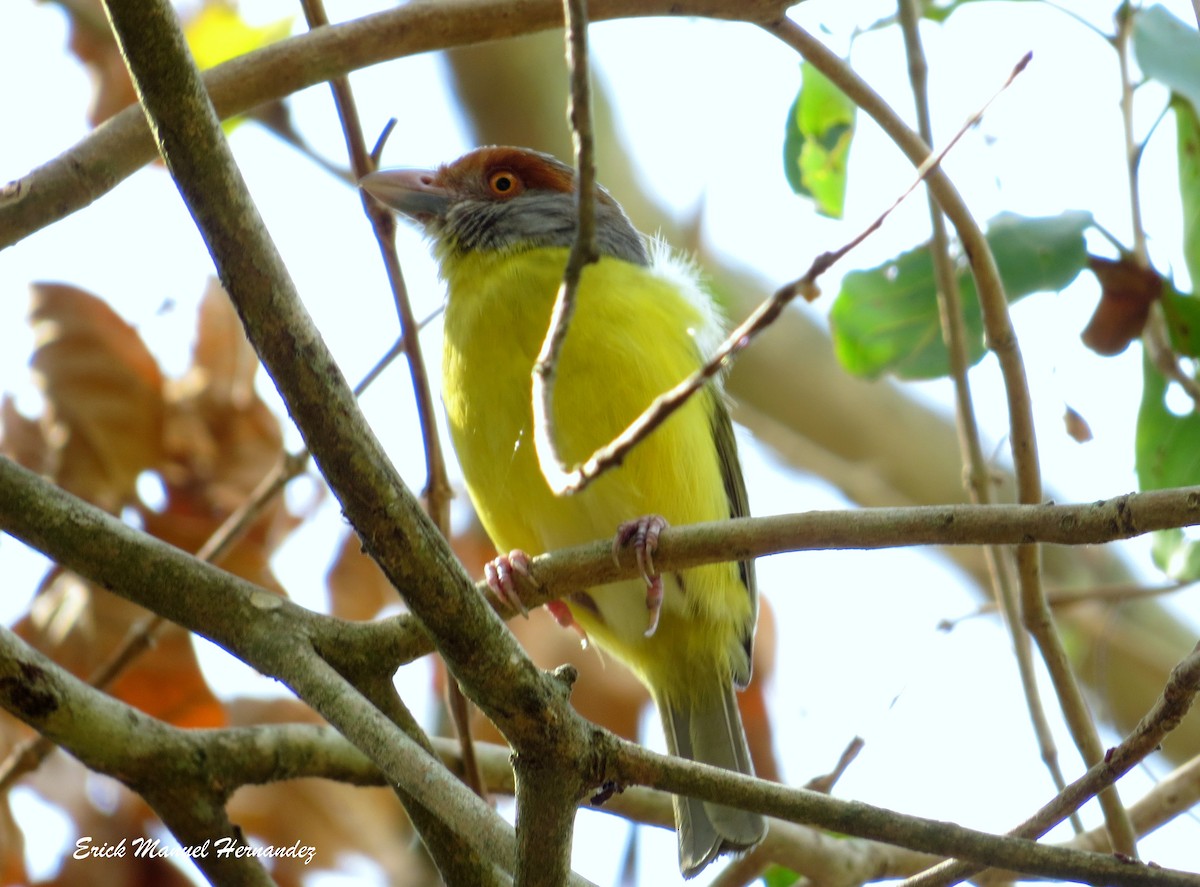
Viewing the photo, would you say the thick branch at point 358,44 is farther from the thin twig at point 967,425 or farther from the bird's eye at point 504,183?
the bird's eye at point 504,183

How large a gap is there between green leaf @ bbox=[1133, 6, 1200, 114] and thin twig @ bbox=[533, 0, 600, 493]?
200 cm

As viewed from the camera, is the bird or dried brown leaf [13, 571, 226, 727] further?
dried brown leaf [13, 571, 226, 727]

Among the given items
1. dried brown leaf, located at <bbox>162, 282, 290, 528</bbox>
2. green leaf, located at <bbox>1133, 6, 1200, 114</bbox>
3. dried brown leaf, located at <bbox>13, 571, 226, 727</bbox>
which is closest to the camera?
green leaf, located at <bbox>1133, 6, 1200, 114</bbox>

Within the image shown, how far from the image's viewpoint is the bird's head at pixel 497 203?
429cm

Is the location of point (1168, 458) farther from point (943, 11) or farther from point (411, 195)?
point (411, 195)

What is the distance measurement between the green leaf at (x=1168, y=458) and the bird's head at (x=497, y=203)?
1638 millimetres

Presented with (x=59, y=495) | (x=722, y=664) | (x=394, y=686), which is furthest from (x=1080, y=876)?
(x=722, y=664)

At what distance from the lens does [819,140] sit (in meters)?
4.13

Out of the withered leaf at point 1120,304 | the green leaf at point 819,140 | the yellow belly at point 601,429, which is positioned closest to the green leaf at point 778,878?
the yellow belly at point 601,429

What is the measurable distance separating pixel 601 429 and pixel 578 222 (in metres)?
1.56

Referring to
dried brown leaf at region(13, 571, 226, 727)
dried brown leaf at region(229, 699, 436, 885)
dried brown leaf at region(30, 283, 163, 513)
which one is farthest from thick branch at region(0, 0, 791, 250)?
dried brown leaf at region(229, 699, 436, 885)

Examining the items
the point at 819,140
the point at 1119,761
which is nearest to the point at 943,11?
the point at 819,140

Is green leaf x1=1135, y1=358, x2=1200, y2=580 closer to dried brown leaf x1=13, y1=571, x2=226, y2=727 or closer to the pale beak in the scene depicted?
the pale beak

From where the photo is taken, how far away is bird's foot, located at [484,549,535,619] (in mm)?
2842
